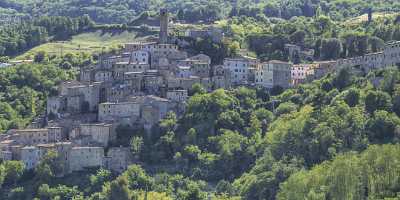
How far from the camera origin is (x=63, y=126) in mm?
91125

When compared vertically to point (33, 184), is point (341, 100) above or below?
above

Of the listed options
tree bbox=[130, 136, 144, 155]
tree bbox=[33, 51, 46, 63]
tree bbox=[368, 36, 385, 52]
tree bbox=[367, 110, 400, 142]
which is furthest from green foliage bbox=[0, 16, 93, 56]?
tree bbox=[367, 110, 400, 142]

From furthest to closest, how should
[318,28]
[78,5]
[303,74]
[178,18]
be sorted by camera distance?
[78,5] < [178,18] < [318,28] < [303,74]

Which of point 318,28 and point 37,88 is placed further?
point 318,28

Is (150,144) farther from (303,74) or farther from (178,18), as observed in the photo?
(178,18)

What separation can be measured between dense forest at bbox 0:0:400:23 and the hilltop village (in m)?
29.4

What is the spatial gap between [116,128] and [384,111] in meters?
19.8

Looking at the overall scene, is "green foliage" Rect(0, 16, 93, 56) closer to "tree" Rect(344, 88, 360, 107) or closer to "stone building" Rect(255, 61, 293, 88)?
"stone building" Rect(255, 61, 293, 88)

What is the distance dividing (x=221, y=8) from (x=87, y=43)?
32.0 metres

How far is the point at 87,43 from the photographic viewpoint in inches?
4872

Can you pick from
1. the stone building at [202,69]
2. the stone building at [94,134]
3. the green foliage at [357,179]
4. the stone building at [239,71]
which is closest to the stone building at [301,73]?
the stone building at [239,71]

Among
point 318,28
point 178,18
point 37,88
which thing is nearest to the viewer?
point 37,88

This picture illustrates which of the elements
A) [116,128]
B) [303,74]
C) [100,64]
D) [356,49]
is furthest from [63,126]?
[356,49]

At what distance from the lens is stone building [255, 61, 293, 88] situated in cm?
9612
